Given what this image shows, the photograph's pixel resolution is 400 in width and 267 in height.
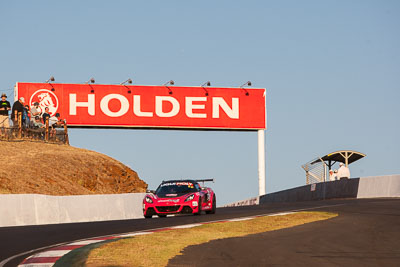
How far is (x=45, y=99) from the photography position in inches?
2013

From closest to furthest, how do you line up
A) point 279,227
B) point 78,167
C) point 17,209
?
point 279,227
point 17,209
point 78,167

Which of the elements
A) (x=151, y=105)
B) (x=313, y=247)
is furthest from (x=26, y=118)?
(x=313, y=247)

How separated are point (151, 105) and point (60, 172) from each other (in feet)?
45.7

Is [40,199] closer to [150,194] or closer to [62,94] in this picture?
[150,194]

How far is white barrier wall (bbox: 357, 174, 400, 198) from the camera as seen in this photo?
3244 cm

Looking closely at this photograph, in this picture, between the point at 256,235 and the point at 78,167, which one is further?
the point at 78,167

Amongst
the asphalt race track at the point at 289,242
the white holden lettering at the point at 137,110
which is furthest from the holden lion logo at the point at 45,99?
the asphalt race track at the point at 289,242

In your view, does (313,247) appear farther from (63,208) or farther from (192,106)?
(192,106)

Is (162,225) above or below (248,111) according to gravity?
below

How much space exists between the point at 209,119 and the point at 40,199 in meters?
30.9

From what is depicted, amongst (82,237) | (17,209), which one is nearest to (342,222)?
(82,237)

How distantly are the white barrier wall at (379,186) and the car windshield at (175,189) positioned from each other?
12686 millimetres

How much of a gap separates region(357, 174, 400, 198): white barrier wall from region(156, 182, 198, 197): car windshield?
41.6ft

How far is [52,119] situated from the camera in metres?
42.8
